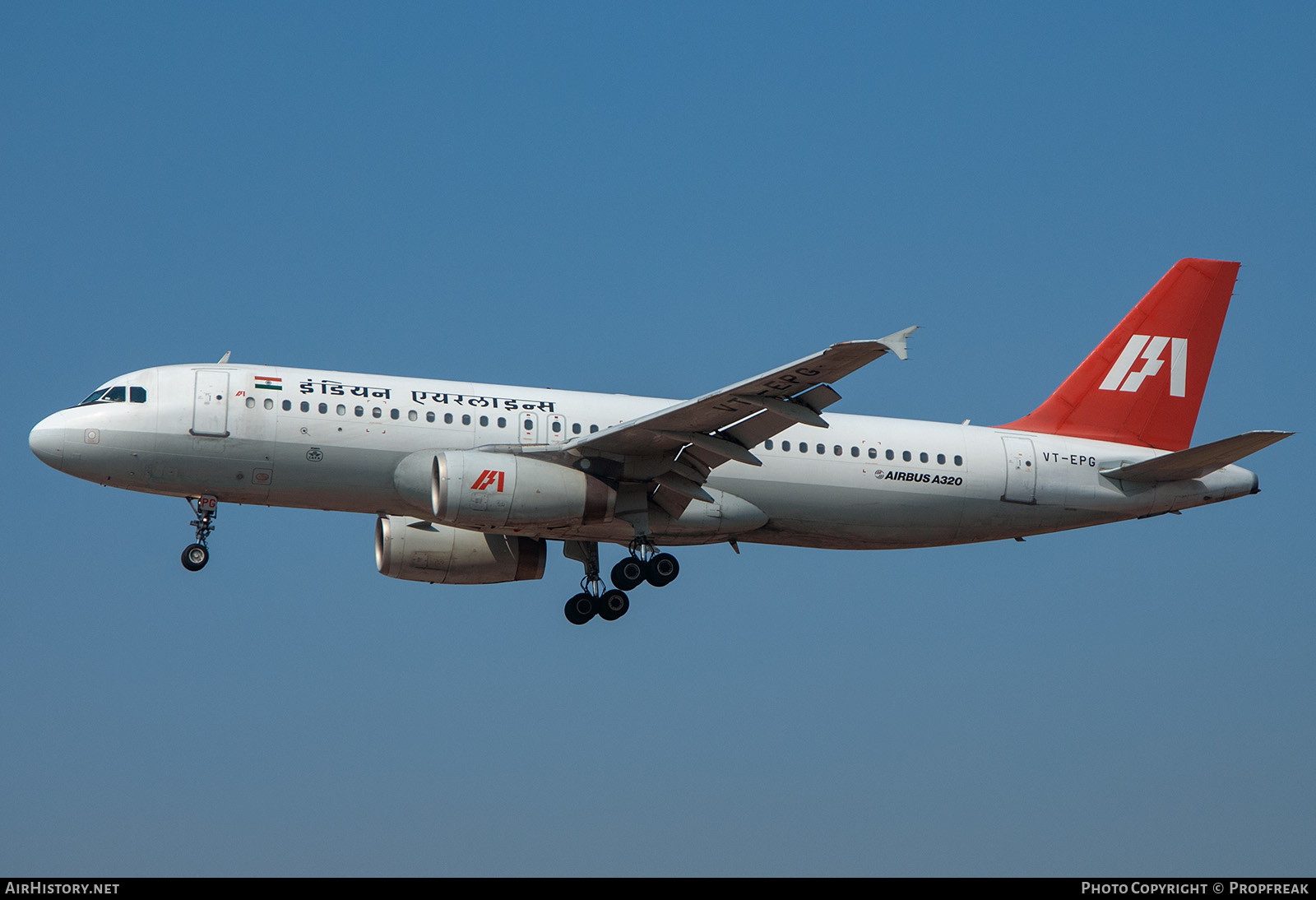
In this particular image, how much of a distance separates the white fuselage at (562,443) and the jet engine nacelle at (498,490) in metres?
0.56

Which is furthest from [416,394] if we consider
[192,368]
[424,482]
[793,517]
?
[793,517]

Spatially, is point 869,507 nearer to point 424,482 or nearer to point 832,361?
point 832,361

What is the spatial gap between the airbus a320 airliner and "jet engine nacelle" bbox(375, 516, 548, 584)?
42mm

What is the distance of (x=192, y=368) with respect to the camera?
3177cm

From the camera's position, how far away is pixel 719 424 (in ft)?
101

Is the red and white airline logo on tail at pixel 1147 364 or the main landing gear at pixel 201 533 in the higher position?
the red and white airline logo on tail at pixel 1147 364

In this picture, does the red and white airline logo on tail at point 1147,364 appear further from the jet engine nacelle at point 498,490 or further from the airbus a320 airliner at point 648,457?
the jet engine nacelle at point 498,490

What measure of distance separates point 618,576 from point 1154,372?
14.0m

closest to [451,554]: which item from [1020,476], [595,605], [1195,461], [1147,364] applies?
[595,605]

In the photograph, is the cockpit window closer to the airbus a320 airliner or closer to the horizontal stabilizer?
the airbus a320 airliner

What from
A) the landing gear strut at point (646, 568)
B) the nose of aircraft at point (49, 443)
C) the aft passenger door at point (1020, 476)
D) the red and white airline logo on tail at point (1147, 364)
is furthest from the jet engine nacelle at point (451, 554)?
the red and white airline logo on tail at point (1147, 364)

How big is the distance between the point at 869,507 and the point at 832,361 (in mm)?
7075

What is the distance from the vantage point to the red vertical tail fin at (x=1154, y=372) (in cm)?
3684
